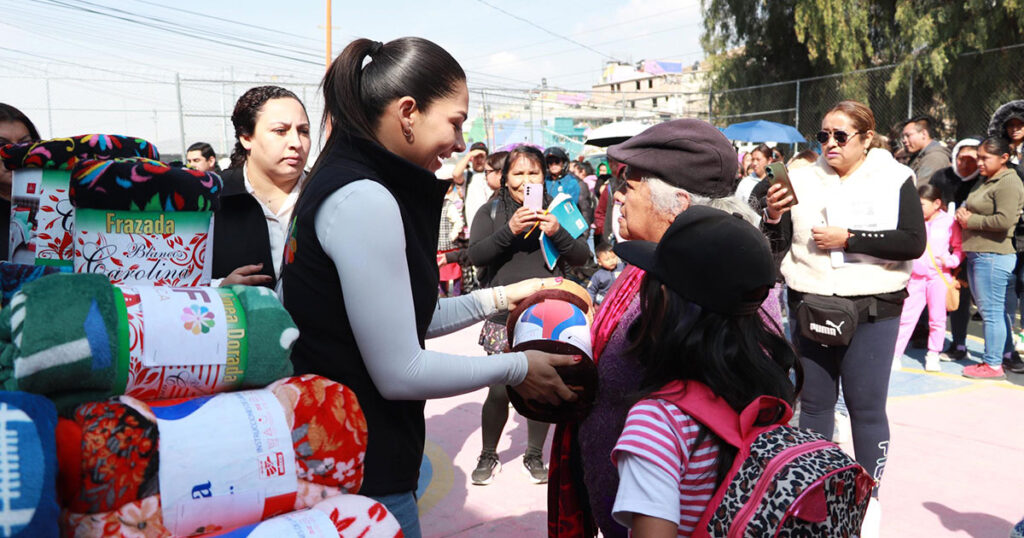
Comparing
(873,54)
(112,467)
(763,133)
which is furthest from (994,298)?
(873,54)

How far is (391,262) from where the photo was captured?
153 cm

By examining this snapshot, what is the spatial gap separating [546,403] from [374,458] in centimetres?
43

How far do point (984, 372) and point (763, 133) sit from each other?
916 cm

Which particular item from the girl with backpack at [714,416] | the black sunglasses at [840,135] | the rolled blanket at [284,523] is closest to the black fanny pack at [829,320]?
the black sunglasses at [840,135]

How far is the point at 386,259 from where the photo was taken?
1.52m

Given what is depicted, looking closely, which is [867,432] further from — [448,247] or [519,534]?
[448,247]

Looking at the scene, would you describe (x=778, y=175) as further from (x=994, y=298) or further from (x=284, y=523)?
(x=994, y=298)

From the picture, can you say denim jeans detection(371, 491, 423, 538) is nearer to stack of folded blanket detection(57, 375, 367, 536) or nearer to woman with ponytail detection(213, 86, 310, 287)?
stack of folded blanket detection(57, 375, 367, 536)

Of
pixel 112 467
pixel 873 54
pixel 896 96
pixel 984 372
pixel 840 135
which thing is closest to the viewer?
pixel 112 467

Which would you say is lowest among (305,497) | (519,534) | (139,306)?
(519,534)

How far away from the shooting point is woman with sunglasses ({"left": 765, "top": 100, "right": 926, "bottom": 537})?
332 cm

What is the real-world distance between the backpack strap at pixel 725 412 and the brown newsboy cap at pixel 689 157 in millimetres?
764

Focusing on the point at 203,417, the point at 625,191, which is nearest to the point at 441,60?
the point at 625,191

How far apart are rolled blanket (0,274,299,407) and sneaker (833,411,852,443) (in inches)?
179
